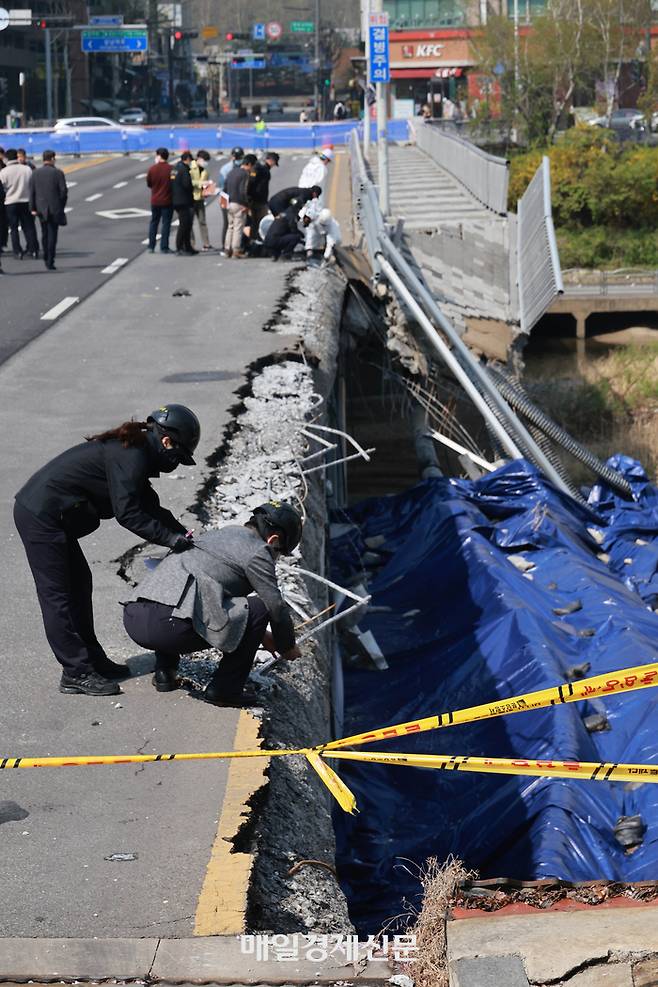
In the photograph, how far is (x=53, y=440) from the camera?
39.5ft

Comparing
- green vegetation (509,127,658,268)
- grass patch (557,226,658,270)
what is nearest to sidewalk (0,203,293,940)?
grass patch (557,226,658,270)

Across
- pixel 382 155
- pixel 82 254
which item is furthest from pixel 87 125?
pixel 382 155

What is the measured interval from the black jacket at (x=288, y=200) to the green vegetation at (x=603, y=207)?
23.8m

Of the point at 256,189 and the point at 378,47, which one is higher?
the point at 378,47

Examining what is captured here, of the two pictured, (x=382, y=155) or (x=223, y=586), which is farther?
(x=382, y=155)

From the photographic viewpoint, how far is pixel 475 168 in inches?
1105

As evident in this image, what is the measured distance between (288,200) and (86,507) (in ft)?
49.6

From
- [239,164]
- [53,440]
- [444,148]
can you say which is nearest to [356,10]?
[444,148]

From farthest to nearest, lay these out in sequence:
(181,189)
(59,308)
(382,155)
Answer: (382,155)
(181,189)
(59,308)

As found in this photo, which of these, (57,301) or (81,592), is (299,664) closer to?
(81,592)

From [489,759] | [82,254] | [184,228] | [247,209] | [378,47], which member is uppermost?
[378,47]

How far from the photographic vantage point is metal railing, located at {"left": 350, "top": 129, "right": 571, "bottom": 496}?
1661cm

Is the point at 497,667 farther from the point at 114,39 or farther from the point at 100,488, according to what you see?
the point at 114,39

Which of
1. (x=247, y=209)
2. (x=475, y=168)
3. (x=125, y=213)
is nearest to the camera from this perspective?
(x=247, y=209)
